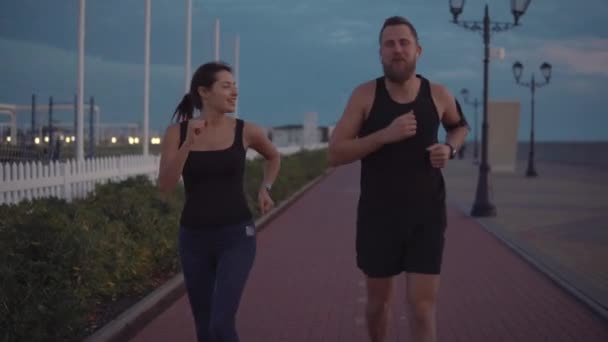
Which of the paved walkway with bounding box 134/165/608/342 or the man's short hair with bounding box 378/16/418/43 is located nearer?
the man's short hair with bounding box 378/16/418/43

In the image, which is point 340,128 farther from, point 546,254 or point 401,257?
point 546,254

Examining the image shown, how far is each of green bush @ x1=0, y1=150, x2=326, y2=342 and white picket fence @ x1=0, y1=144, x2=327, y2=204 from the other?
92 cm

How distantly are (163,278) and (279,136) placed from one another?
59854 mm

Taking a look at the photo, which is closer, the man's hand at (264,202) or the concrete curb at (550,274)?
the man's hand at (264,202)

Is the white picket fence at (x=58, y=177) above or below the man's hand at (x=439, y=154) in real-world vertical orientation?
below

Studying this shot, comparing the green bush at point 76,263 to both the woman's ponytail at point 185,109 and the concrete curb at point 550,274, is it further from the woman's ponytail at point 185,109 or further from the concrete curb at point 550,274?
the concrete curb at point 550,274

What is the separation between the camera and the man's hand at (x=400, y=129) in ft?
12.0

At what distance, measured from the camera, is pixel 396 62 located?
396 cm

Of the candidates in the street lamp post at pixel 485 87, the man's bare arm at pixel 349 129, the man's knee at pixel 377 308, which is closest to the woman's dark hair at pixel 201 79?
the man's bare arm at pixel 349 129

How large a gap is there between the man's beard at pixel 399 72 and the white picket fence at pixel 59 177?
6.73m

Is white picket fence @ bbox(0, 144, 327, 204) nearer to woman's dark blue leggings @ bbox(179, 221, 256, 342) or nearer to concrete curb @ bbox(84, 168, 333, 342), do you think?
concrete curb @ bbox(84, 168, 333, 342)

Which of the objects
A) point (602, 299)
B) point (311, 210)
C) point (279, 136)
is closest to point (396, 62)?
point (602, 299)

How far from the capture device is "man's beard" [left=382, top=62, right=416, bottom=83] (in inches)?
155

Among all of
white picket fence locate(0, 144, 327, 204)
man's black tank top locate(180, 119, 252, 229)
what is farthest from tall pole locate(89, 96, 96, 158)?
man's black tank top locate(180, 119, 252, 229)
